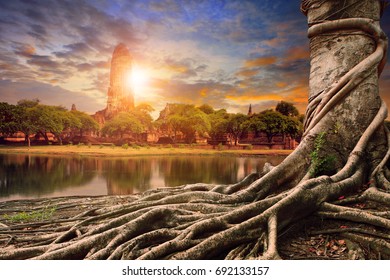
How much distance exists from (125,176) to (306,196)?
Answer: 709cm

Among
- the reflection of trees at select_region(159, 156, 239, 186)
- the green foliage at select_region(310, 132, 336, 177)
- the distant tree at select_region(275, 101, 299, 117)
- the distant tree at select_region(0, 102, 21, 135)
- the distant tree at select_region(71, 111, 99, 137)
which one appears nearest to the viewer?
the green foliage at select_region(310, 132, 336, 177)

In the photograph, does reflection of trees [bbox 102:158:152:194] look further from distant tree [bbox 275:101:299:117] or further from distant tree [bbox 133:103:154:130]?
distant tree [bbox 133:103:154:130]

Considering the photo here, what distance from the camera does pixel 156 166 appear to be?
11273 mm

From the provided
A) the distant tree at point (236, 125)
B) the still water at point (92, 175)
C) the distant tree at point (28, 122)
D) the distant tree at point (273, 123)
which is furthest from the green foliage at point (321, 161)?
the distant tree at point (236, 125)

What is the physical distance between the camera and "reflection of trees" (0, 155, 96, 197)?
684 cm

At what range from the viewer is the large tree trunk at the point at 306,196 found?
8.26ft

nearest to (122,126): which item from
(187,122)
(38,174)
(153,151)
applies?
(187,122)

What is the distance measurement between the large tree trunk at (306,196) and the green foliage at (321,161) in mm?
11

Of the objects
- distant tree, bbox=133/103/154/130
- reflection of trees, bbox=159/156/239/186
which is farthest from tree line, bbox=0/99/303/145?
reflection of trees, bbox=159/156/239/186

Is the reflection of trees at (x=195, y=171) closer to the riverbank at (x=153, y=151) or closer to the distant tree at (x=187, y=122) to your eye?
the riverbank at (x=153, y=151)

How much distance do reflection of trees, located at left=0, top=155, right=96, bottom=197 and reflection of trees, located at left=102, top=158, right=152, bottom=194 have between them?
1.89ft

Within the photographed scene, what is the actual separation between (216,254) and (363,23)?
3.06 meters

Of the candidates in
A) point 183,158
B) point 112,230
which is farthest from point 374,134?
point 183,158

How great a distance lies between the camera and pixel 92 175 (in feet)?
29.7
